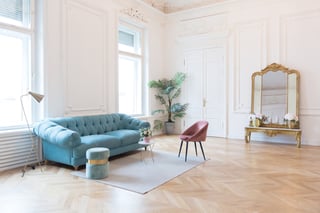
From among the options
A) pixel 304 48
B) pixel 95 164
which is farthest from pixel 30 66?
pixel 304 48

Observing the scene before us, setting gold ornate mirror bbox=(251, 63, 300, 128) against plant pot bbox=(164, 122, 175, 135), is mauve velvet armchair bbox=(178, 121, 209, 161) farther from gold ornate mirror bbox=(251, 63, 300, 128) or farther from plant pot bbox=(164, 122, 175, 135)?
plant pot bbox=(164, 122, 175, 135)

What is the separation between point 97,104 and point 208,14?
4.26 m

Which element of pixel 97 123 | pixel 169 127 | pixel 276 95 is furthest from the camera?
pixel 169 127

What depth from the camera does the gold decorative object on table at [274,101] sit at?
6.05 m

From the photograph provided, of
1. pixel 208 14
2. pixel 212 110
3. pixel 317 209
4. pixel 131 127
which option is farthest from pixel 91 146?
pixel 208 14

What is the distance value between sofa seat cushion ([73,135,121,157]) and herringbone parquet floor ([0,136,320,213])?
389mm

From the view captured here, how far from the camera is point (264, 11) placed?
6527mm

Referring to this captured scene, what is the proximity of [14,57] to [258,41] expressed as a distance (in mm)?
5778

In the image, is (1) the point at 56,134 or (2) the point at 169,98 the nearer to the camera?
(1) the point at 56,134

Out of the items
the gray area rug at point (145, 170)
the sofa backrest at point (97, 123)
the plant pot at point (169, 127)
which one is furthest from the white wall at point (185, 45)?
the gray area rug at point (145, 170)

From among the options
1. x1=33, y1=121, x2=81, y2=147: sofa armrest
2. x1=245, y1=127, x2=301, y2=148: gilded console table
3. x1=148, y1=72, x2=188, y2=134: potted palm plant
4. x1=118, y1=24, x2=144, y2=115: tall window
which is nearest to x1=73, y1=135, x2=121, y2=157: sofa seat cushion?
x1=33, y1=121, x2=81, y2=147: sofa armrest

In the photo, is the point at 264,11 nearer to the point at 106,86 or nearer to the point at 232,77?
the point at 232,77

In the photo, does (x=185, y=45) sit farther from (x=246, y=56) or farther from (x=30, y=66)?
(x=30, y=66)

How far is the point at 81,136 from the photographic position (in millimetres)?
4734
